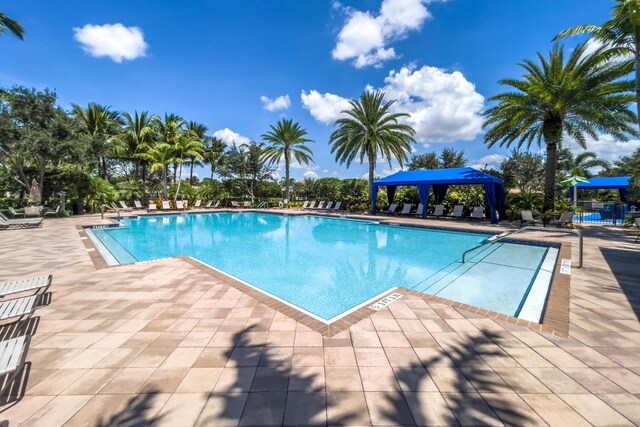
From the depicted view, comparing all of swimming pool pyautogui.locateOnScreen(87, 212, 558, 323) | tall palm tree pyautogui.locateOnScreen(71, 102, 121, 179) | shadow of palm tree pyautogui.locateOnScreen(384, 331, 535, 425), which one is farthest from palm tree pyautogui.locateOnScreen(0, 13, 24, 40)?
shadow of palm tree pyautogui.locateOnScreen(384, 331, 535, 425)

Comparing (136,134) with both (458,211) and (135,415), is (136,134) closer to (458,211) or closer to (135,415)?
(458,211)

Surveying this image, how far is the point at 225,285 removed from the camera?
466 centimetres

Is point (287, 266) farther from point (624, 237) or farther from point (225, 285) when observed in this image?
point (624, 237)

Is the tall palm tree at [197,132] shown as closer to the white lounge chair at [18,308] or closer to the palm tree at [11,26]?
the palm tree at [11,26]

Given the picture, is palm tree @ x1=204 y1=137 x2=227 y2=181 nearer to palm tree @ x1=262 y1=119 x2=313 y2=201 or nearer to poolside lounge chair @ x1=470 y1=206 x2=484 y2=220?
palm tree @ x1=262 y1=119 x2=313 y2=201

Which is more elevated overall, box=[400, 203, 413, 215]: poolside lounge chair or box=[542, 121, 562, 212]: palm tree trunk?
box=[542, 121, 562, 212]: palm tree trunk

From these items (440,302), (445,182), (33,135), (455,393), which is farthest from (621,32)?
(33,135)

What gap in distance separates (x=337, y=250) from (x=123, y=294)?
629 cm

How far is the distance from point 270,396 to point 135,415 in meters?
0.98

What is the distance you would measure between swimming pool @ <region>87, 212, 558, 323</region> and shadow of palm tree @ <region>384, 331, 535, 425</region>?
1.41 metres

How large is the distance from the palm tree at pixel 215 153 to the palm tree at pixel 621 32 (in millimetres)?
31563

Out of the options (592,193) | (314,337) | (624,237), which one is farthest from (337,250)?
(592,193)

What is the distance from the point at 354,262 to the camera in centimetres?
764

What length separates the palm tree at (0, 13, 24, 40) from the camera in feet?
31.8
